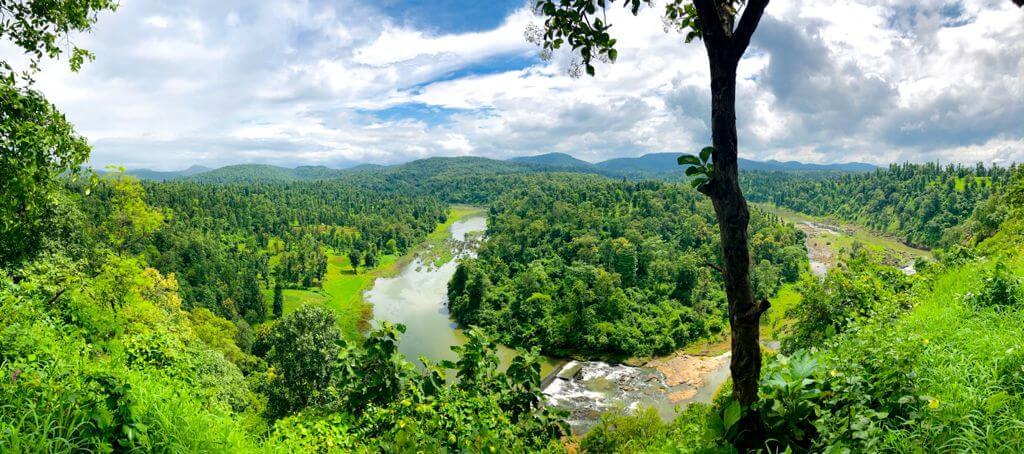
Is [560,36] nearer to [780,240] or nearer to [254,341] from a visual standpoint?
[254,341]

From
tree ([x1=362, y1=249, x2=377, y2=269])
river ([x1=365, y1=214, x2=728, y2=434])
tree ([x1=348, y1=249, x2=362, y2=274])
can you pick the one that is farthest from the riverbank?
tree ([x1=348, y1=249, x2=362, y2=274])

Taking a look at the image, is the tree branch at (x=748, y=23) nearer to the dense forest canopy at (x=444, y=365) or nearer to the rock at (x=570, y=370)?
the dense forest canopy at (x=444, y=365)

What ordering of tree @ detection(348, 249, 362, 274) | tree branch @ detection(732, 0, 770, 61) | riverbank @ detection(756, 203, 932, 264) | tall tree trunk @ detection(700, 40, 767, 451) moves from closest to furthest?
tree branch @ detection(732, 0, 770, 61) → tall tree trunk @ detection(700, 40, 767, 451) → riverbank @ detection(756, 203, 932, 264) → tree @ detection(348, 249, 362, 274)

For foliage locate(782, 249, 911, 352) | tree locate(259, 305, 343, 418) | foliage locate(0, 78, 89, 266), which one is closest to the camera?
foliage locate(0, 78, 89, 266)

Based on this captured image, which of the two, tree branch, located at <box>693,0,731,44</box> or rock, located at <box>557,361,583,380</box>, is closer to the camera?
tree branch, located at <box>693,0,731,44</box>

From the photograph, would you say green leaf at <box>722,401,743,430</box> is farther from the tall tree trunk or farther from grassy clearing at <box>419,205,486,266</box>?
grassy clearing at <box>419,205,486,266</box>

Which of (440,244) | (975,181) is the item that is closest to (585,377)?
(440,244)

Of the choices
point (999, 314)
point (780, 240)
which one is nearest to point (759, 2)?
point (999, 314)
